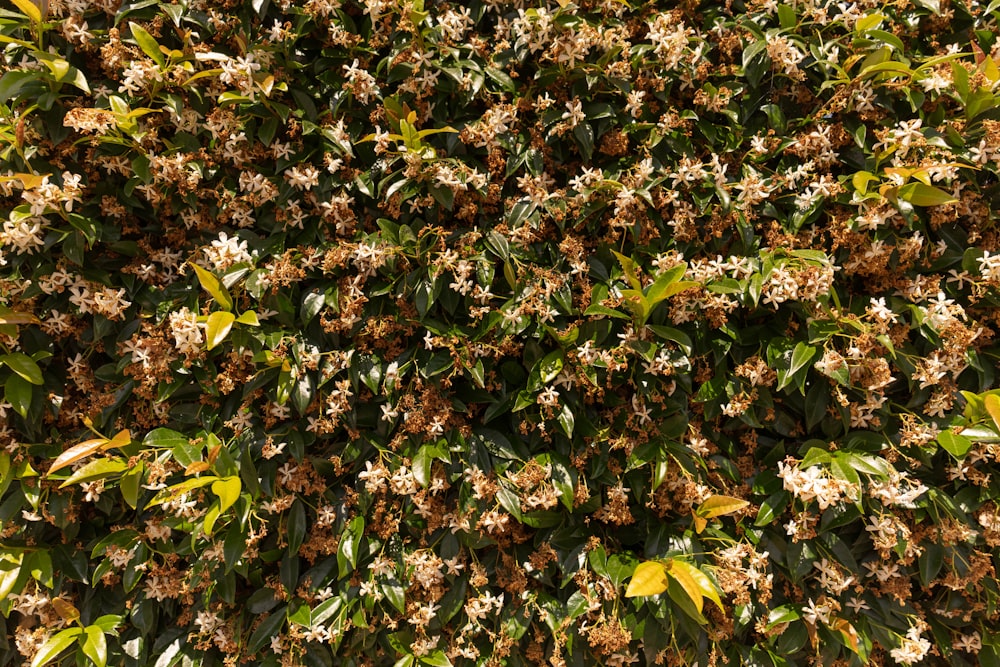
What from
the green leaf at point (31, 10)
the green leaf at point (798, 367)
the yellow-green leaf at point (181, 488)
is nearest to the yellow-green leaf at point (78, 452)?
the yellow-green leaf at point (181, 488)

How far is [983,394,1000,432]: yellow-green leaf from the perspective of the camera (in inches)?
63.0

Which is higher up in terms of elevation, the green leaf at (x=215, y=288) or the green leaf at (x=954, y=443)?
the green leaf at (x=215, y=288)

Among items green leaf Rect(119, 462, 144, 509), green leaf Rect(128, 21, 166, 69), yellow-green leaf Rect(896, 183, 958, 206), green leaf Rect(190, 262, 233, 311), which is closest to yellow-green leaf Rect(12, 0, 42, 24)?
green leaf Rect(128, 21, 166, 69)

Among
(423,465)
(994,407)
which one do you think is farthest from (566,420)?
(994,407)

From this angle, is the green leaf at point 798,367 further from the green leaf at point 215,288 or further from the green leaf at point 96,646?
the green leaf at point 96,646

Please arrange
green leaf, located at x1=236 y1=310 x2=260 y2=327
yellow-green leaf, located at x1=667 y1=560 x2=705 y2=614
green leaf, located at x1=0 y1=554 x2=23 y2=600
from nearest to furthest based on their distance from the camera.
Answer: yellow-green leaf, located at x1=667 y1=560 x2=705 y2=614, green leaf, located at x1=236 y1=310 x2=260 y2=327, green leaf, located at x1=0 y1=554 x2=23 y2=600

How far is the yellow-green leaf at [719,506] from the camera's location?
1629 millimetres

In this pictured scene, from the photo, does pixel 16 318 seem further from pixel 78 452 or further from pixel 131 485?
pixel 131 485

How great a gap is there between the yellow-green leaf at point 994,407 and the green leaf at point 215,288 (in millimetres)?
2118

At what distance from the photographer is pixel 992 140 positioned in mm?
1718

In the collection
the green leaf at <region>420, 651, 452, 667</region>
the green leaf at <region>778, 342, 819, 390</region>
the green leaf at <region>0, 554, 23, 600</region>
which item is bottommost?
the green leaf at <region>420, 651, 452, 667</region>

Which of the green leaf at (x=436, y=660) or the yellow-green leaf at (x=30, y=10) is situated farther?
the green leaf at (x=436, y=660)

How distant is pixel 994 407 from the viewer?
1.61 m

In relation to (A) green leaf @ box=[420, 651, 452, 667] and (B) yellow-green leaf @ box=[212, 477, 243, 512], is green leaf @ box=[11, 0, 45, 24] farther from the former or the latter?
(A) green leaf @ box=[420, 651, 452, 667]
